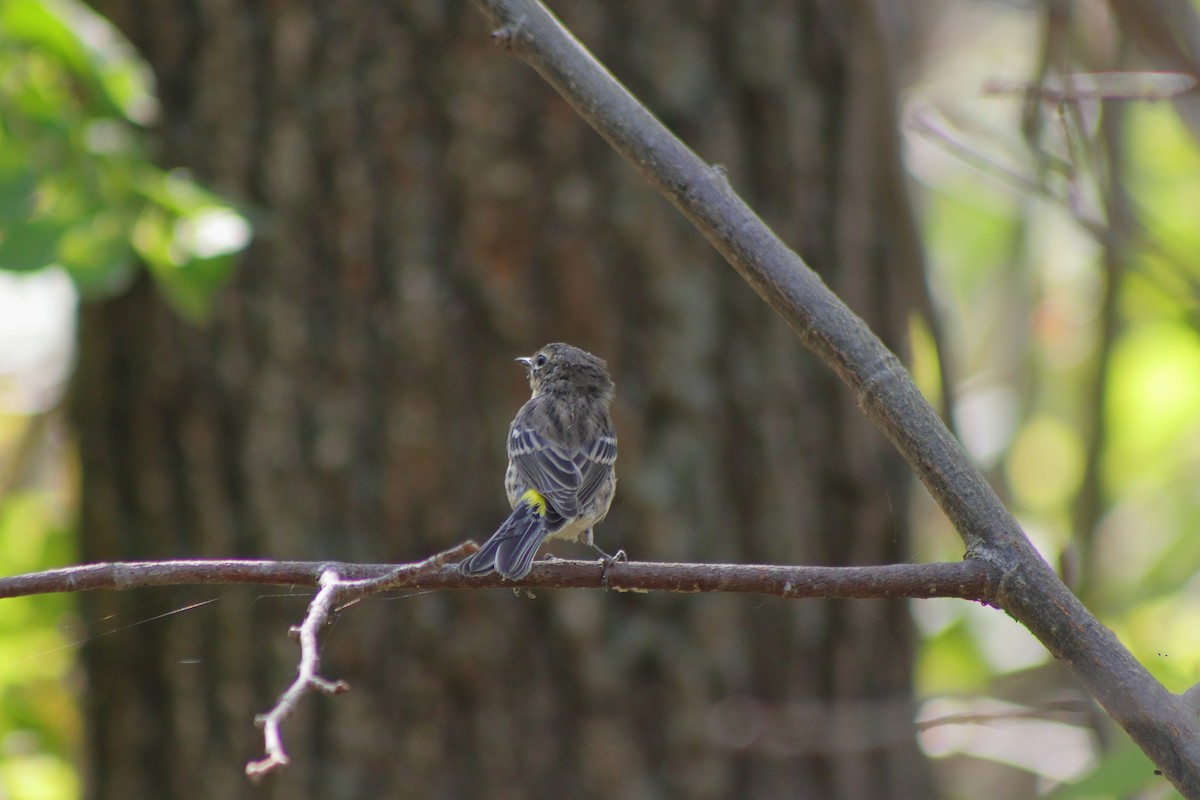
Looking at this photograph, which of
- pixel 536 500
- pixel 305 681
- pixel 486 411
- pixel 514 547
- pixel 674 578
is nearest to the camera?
pixel 305 681

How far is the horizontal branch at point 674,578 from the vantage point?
5.39 ft

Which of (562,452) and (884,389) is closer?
(884,389)

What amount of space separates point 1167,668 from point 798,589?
73.1 inches

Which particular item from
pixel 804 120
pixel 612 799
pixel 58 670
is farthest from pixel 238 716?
pixel 804 120

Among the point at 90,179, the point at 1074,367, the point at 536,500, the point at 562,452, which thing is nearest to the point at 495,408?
the point at 562,452

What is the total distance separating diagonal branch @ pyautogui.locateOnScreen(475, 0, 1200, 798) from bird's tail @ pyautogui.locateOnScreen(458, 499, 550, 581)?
612 mm

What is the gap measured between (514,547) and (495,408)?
1.53m

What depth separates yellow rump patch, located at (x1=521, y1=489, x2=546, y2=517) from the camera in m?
3.00

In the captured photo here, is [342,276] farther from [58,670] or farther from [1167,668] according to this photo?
[1167,668]

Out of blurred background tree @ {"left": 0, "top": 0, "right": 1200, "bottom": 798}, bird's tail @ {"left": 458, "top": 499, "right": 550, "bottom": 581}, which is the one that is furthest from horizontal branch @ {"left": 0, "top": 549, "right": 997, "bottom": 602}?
blurred background tree @ {"left": 0, "top": 0, "right": 1200, "bottom": 798}

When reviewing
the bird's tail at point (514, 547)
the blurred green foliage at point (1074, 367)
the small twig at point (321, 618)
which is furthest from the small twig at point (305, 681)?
the blurred green foliage at point (1074, 367)

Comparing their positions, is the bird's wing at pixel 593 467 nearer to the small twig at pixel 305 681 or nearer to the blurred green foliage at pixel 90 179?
the blurred green foliage at pixel 90 179

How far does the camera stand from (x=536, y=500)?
10.2 feet

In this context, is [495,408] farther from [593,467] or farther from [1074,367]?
[1074,367]
